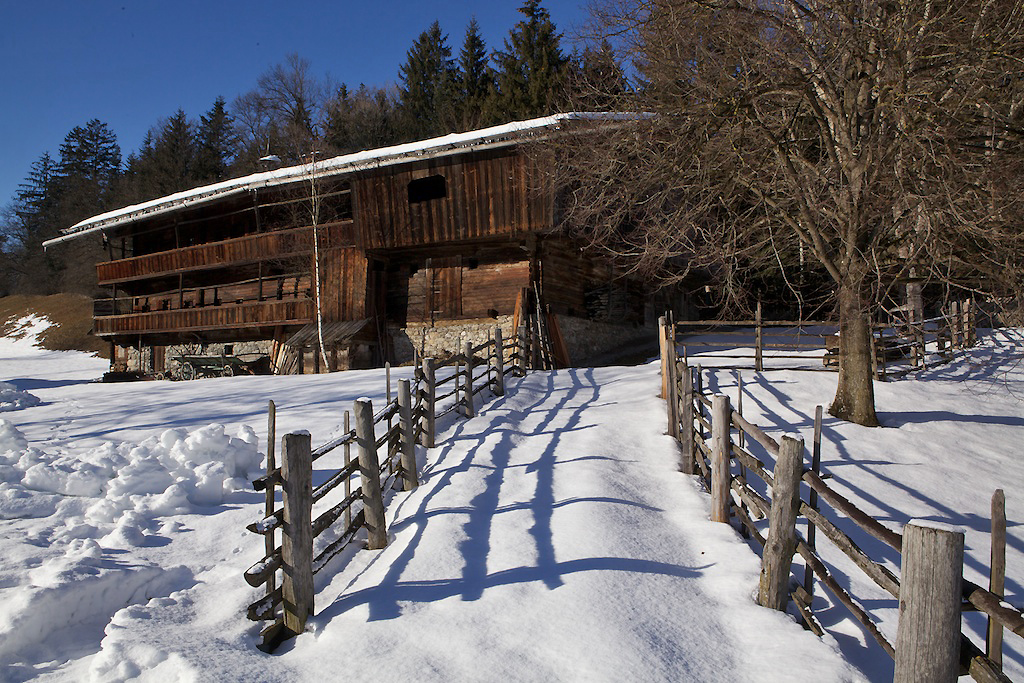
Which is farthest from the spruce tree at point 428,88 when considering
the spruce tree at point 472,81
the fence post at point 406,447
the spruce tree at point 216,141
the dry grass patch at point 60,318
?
the fence post at point 406,447

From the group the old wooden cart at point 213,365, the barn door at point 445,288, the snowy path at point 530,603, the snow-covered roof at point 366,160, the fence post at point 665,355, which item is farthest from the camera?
the old wooden cart at point 213,365

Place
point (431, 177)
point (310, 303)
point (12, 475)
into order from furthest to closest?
1. point (310, 303)
2. point (431, 177)
3. point (12, 475)

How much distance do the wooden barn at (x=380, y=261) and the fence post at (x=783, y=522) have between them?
1140 cm

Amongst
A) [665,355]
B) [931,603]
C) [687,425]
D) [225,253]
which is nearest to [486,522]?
[687,425]

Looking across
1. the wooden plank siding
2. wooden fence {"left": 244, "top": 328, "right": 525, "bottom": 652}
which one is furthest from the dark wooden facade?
wooden fence {"left": 244, "top": 328, "right": 525, "bottom": 652}

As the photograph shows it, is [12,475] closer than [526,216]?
Yes

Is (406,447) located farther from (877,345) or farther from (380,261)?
(380,261)

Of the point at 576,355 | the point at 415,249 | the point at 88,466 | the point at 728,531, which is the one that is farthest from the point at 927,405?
the point at 415,249

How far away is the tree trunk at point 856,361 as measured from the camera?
1018cm

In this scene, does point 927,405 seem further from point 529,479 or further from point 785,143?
point 529,479

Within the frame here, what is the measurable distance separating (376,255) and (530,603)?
17.8 m

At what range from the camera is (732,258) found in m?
10.5

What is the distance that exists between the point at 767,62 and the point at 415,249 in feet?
41.8

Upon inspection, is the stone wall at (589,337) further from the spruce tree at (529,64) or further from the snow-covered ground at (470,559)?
the spruce tree at (529,64)
